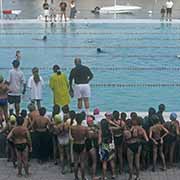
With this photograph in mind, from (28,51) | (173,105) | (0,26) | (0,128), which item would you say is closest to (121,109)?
(173,105)

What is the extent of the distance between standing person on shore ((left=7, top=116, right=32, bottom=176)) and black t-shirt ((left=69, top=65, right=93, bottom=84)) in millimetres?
2570

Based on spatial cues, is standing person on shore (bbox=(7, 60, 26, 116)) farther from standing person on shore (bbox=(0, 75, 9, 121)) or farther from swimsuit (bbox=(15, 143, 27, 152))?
swimsuit (bbox=(15, 143, 27, 152))

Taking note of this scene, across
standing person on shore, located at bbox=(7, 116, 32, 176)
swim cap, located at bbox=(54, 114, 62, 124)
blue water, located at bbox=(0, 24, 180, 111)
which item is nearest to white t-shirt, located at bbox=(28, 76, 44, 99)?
blue water, located at bbox=(0, 24, 180, 111)

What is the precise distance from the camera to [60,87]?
39.7 feet

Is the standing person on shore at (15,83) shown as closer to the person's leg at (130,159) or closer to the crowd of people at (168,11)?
the person's leg at (130,159)

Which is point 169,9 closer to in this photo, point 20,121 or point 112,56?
point 112,56

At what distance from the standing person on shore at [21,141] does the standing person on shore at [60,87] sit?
1993 millimetres

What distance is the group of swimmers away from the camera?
398 inches

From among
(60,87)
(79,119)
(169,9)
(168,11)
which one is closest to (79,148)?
(79,119)

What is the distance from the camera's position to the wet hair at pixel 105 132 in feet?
32.7

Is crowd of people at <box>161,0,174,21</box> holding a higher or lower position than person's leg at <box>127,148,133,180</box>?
higher

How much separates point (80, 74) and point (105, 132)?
279 cm

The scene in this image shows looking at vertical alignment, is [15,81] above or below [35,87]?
above

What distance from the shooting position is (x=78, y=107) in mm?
13148
